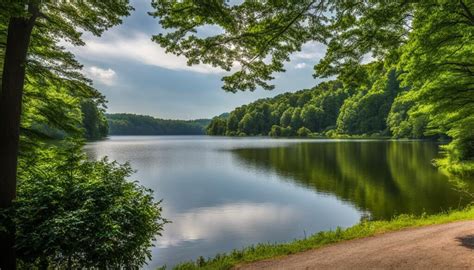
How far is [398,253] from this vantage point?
7.55m

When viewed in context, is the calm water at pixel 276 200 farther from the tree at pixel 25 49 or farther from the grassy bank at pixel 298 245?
the tree at pixel 25 49

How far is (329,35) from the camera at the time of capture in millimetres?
8484

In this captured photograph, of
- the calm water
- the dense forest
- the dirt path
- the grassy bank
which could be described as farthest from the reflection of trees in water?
the dense forest

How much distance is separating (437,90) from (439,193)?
9.04 m

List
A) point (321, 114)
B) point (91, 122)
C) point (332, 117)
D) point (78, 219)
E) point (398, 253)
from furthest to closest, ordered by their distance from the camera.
Answer: point (332, 117)
point (321, 114)
point (91, 122)
point (398, 253)
point (78, 219)

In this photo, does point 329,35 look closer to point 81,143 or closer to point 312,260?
point 312,260

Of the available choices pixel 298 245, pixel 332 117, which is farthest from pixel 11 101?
pixel 332 117

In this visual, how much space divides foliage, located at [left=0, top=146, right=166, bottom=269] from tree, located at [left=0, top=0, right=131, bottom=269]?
1.76 ft

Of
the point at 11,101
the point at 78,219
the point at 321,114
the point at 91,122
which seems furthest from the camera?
the point at 321,114

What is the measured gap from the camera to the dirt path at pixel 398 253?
6875 millimetres

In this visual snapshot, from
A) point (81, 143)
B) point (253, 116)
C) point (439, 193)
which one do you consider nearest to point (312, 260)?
point (81, 143)

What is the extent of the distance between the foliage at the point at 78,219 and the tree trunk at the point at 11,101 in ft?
1.53

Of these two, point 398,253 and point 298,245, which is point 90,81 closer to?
point 298,245

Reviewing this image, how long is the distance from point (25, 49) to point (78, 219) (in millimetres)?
4102
